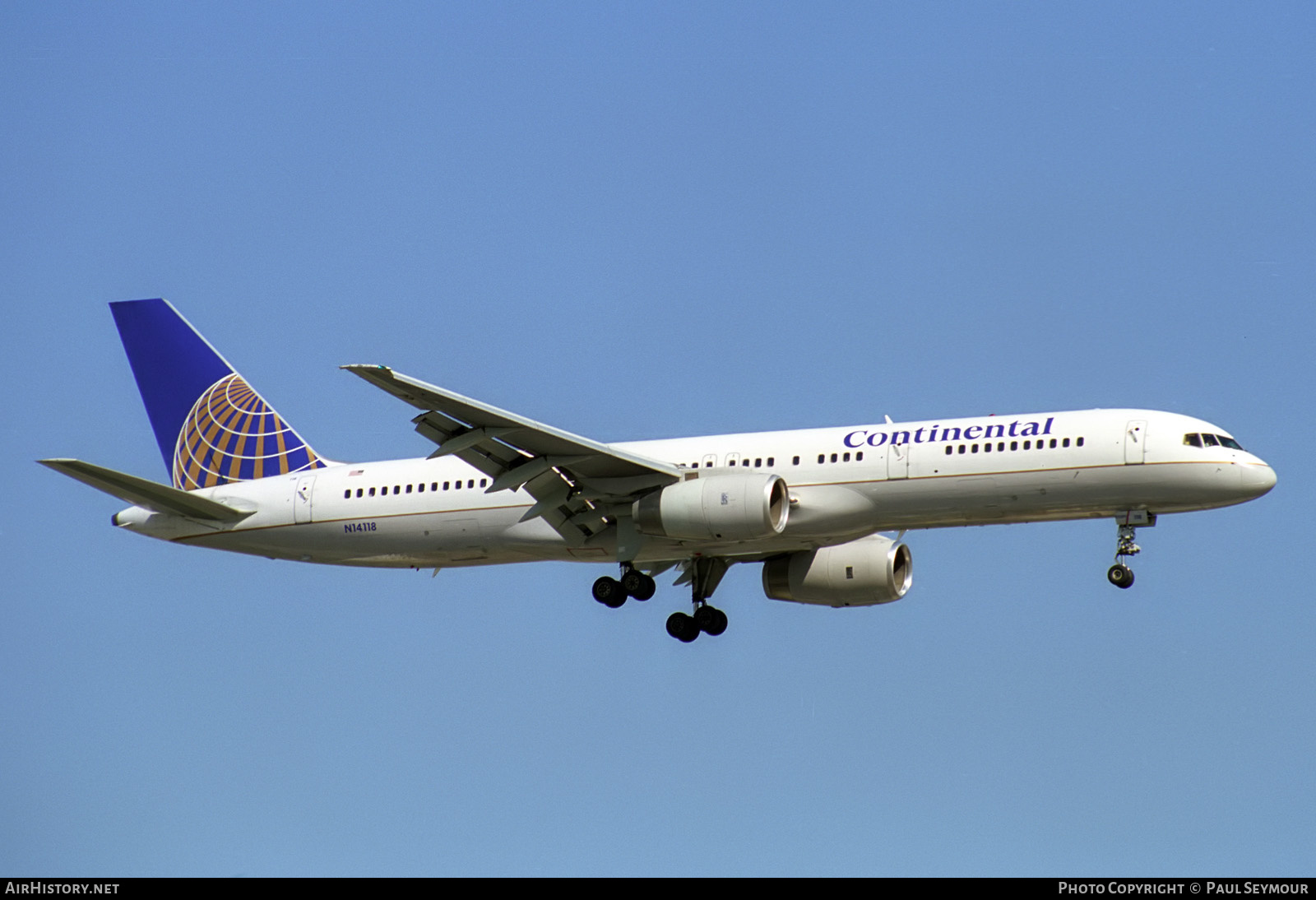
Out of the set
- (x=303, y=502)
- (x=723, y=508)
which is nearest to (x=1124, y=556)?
(x=723, y=508)

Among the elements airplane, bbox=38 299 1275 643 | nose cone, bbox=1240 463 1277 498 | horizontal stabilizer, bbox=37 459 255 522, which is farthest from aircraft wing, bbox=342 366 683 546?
nose cone, bbox=1240 463 1277 498

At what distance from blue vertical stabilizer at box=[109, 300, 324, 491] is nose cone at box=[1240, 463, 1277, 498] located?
21.5 m

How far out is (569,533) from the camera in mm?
40438

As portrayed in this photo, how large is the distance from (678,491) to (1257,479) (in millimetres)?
12029

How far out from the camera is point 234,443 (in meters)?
45.0

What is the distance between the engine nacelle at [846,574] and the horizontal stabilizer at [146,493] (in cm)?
1302

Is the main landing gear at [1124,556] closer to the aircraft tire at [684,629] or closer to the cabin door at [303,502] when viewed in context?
the aircraft tire at [684,629]

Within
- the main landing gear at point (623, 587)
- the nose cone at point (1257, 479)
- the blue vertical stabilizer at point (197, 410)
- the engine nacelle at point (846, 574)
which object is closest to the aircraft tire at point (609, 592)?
the main landing gear at point (623, 587)

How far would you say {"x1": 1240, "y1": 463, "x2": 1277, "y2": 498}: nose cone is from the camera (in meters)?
37.1

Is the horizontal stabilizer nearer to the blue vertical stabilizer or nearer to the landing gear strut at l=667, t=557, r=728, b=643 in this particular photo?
the blue vertical stabilizer

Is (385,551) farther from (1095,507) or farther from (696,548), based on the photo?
(1095,507)

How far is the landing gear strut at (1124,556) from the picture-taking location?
37750 mm
